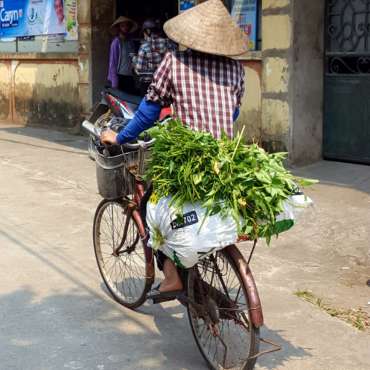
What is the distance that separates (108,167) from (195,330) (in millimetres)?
1106

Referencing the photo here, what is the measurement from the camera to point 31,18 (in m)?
14.7

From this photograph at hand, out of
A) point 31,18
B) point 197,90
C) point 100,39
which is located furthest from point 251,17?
point 31,18

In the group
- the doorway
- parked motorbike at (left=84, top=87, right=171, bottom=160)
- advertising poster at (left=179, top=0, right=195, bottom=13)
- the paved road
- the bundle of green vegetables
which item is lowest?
the paved road

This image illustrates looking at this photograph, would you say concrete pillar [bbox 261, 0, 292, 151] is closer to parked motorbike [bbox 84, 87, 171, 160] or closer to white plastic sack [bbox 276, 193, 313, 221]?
parked motorbike [bbox 84, 87, 171, 160]

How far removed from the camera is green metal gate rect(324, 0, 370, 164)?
8.62 metres

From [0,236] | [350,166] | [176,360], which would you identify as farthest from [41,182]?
[176,360]

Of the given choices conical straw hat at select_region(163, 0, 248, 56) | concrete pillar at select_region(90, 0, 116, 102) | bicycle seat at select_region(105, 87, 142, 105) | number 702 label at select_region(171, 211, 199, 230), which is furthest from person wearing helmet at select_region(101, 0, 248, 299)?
concrete pillar at select_region(90, 0, 116, 102)

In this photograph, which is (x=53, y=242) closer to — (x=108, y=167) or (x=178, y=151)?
→ (x=108, y=167)

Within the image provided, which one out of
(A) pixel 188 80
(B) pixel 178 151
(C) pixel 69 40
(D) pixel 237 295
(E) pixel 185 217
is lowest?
(D) pixel 237 295

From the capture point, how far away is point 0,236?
651cm

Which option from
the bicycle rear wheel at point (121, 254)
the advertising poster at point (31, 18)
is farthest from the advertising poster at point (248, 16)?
the bicycle rear wheel at point (121, 254)

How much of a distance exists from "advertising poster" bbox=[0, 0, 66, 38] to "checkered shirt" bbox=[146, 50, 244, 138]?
9966 mm

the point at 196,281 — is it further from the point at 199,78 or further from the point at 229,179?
the point at 199,78

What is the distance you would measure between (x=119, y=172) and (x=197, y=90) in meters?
0.77
